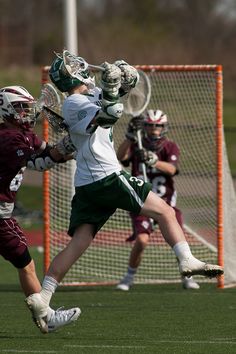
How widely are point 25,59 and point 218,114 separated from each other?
31209 mm

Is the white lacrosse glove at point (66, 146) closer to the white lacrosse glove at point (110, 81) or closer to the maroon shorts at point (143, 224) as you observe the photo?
the white lacrosse glove at point (110, 81)

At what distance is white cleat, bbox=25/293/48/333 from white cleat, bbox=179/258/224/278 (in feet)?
2.84

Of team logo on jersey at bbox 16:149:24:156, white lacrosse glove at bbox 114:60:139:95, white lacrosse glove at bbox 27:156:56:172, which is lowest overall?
white lacrosse glove at bbox 27:156:56:172

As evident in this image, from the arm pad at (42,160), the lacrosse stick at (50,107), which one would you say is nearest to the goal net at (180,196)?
the lacrosse stick at (50,107)

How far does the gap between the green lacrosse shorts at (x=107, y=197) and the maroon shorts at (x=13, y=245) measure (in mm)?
340

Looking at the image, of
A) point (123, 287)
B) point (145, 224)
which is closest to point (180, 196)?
point (145, 224)

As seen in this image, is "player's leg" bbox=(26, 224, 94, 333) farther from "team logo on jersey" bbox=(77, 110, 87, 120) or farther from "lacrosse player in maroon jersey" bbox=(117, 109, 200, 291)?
"lacrosse player in maroon jersey" bbox=(117, 109, 200, 291)

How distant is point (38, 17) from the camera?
1768 inches

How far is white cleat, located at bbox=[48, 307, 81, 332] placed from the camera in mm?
6852

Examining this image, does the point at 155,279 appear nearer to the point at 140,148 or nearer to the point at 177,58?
the point at 140,148

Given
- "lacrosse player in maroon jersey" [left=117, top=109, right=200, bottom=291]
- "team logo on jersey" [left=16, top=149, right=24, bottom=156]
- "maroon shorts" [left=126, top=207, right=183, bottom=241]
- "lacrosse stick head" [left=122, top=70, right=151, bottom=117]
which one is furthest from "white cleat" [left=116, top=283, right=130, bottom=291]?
"team logo on jersey" [left=16, top=149, right=24, bottom=156]

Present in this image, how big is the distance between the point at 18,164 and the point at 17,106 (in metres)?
0.37

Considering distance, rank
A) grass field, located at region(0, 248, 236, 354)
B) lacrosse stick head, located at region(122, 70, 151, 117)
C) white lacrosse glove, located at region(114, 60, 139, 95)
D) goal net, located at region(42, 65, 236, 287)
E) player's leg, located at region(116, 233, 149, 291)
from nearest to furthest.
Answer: grass field, located at region(0, 248, 236, 354)
white lacrosse glove, located at region(114, 60, 139, 95)
lacrosse stick head, located at region(122, 70, 151, 117)
player's leg, located at region(116, 233, 149, 291)
goal net, located at region(42, 65, 236, 287)

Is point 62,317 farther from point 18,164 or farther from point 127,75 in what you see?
point 127,75
